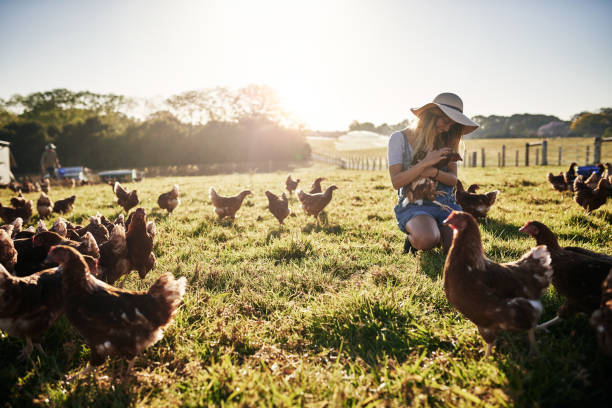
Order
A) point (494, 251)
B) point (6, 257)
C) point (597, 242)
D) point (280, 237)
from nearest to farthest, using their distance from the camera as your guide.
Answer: point (6, 257) < point (494, 251) < point (597, 242) < point (280, 237)

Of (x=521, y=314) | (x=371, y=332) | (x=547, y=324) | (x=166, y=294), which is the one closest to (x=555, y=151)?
(x=547, y=324)

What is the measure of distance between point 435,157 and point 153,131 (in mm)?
39424

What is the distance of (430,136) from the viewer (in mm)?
3938

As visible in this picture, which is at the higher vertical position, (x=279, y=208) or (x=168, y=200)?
(x=168, y=200)

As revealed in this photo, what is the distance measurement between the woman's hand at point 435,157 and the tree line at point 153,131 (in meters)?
35.7

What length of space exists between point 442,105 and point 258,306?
321 cm

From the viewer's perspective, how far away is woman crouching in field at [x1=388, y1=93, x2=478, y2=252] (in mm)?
3764

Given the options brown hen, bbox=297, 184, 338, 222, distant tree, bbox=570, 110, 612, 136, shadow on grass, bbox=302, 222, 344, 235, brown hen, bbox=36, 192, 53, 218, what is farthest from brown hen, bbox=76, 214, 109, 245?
distant tree, bbox=570, 110, 612, 136

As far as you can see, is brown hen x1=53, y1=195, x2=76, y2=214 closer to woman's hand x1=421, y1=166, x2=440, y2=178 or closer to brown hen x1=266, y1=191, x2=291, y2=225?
brown hen x1=266, y1=191, x2=291, y2=225

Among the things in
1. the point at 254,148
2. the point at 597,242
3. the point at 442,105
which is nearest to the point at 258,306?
the point at 442,105

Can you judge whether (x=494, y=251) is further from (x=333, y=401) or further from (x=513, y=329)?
(x=333, y=401)

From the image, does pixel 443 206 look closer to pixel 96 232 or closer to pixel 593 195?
pixel 593 195

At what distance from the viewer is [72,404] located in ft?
6.33

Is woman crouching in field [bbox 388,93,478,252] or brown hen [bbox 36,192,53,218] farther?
brown hen [bbox 36,192,53,218]
